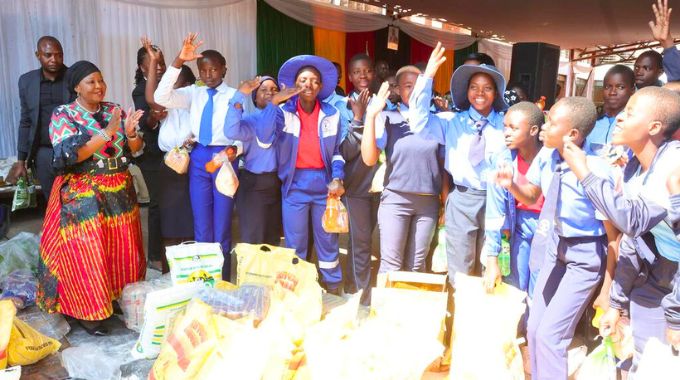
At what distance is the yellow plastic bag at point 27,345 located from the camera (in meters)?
2.68

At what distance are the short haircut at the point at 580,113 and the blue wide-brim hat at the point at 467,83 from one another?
24.5 inches

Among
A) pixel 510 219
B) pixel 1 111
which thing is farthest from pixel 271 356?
pixel 1 111

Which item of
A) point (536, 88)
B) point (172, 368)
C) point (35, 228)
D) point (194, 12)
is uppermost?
point (194, 12)

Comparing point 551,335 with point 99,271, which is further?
point 99,271

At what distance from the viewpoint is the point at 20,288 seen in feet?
11.7

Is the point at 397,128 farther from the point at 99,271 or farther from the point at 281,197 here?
the point at 99,271

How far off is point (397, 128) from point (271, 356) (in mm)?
1783

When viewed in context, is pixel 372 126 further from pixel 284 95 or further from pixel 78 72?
pixel 78 72

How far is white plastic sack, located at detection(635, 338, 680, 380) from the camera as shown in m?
1.74

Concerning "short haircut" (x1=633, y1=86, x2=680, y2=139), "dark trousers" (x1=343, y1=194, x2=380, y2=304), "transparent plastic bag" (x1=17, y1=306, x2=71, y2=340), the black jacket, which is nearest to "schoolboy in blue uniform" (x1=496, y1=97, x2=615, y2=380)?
"short haircut" (x1=633, y1=86, x2=680, y2=139)

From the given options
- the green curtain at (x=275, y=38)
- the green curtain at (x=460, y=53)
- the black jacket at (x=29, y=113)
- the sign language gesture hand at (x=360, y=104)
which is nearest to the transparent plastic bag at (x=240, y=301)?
the sign language gesture hand at (x=360, y=104)

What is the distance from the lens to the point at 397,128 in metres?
3.28

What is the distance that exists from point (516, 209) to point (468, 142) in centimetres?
47

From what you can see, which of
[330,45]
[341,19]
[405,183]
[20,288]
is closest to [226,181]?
[405,183]
